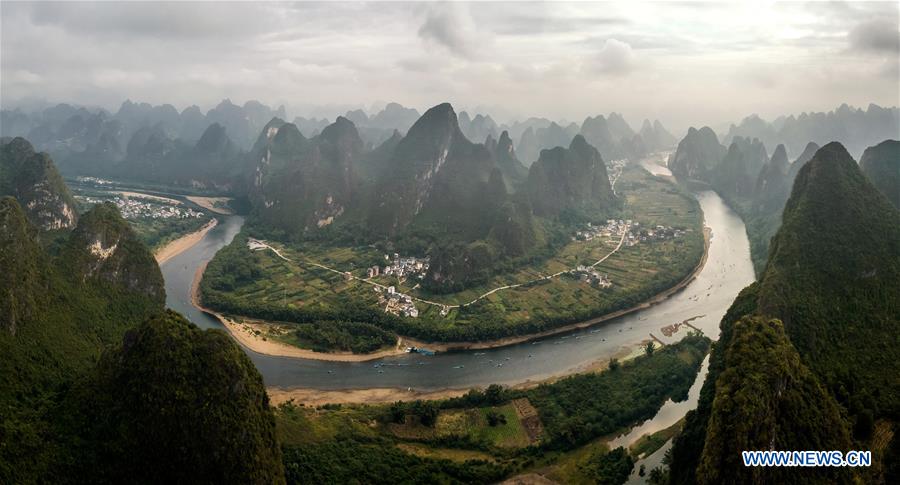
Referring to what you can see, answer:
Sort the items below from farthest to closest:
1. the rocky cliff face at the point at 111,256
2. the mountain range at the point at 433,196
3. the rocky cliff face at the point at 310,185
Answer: the rocky cliff face at the point at 310,185 → the mountain range at the point at 433,196 → the rocky cliff face at the point at 111,256

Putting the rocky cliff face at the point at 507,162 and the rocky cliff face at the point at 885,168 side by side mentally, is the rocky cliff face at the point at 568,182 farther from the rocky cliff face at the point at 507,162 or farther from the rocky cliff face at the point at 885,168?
the rocky cliff face at the point at 885,168

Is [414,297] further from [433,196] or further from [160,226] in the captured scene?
[160,226]

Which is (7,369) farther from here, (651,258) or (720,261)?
(720,261)

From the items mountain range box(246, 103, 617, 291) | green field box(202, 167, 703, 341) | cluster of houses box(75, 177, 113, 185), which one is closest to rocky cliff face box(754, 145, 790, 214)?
green field box(202, 167, 703, 341)

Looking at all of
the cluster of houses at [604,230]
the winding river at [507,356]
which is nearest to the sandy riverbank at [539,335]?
the winding river at [507,356]

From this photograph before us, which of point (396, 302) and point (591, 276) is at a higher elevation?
point (591, 276)

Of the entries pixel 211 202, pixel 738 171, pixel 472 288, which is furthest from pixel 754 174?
pixel 211 202
